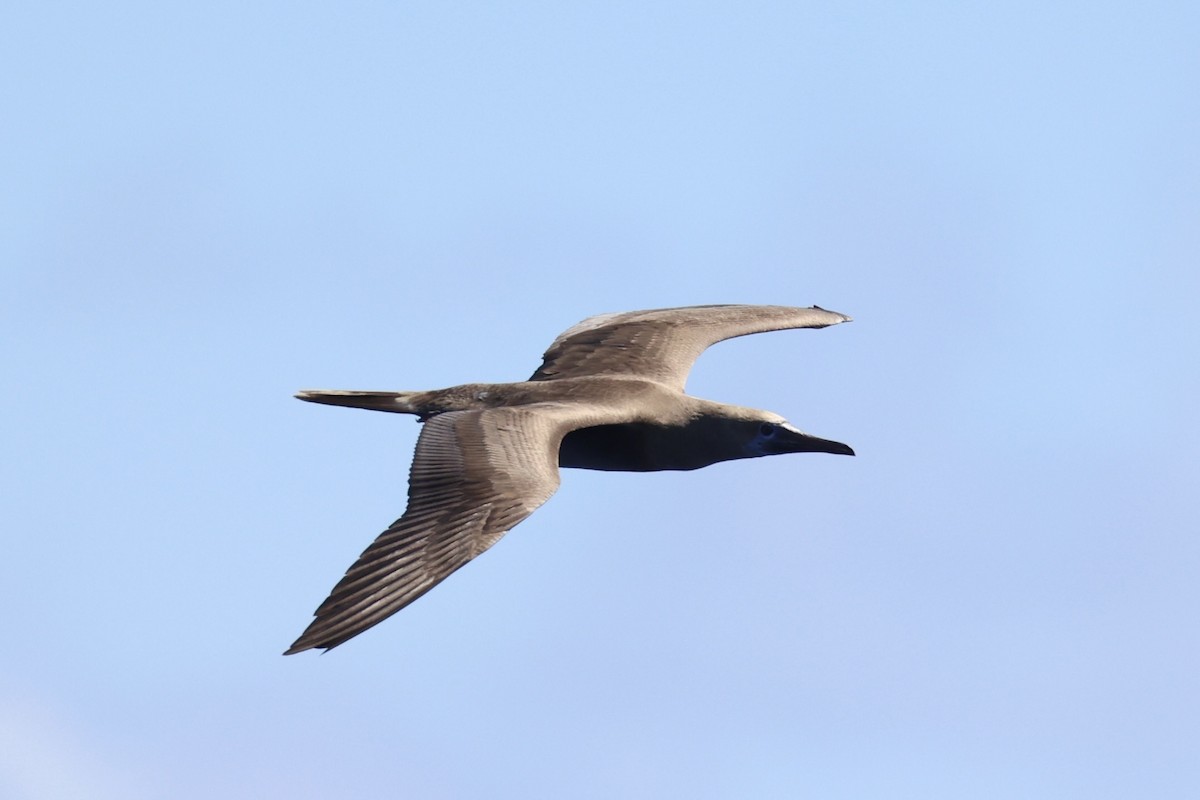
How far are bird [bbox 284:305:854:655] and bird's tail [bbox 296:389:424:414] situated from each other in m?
0.01

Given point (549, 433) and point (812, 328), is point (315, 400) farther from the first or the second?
point (812, 328)

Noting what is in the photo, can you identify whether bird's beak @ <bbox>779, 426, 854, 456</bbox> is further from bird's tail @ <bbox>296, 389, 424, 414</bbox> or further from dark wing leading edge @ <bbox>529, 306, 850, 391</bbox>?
bird's tail @ <bbox>296, 389, 424, 414</bbox>

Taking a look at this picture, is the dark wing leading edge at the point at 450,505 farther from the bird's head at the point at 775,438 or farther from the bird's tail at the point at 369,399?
the bird's head at the point at 775,438

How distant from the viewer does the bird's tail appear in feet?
48.3

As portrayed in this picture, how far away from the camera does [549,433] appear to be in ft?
43.8

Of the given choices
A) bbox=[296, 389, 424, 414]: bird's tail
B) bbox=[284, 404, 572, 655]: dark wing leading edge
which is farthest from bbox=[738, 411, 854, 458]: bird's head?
bbox=[296, 389, 424, 414]: bird's tail

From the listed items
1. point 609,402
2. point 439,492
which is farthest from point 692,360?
point 439,492

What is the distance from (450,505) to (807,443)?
347 cm

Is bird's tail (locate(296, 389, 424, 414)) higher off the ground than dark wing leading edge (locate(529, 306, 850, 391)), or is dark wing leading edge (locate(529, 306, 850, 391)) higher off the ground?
dark wing leading edge (locate(529, 306, 850, 391))

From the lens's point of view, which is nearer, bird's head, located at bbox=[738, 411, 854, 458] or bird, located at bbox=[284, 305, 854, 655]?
bird, located at bbox=[284, 305, 854, 655]

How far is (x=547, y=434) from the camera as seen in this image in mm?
13312

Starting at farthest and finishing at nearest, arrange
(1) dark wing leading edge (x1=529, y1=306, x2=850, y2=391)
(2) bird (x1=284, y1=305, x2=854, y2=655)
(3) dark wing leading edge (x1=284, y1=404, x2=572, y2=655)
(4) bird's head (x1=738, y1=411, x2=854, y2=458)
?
(1) dark wing leading edge (x1=529, y1=306, x2=850, y2=391) < (4) bird's head (x1=738, y1=411, x2=854, y2=458) < (2) bird (x1=284, y1=305, x2=854, y2=655) < (3) dark wing leading edge (x1=284, y1=404, x2=572, y2=655)

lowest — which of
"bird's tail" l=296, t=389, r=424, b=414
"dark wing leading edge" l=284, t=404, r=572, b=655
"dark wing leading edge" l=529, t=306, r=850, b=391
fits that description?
"dark wing leading edge" l=284, t=404, r=572, b=655

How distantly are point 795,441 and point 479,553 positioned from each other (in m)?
3.64
